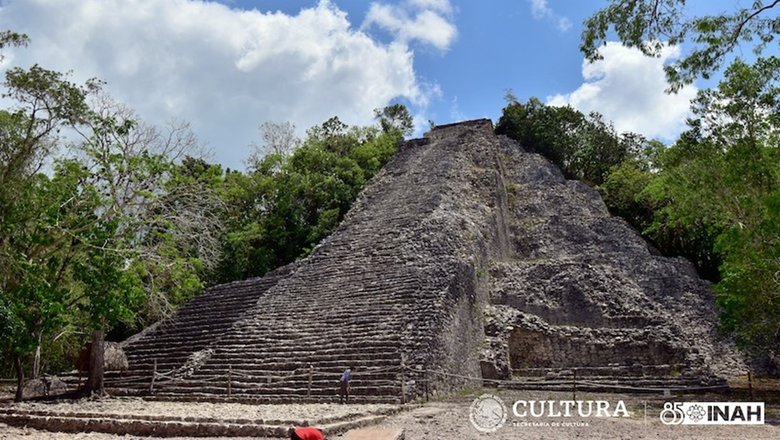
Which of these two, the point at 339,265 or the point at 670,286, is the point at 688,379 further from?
the point at 339,265

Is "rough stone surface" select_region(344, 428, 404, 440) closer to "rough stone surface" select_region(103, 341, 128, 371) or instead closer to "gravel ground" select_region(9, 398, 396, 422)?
"gravel ground" select_region(9, 398, 396, 422)

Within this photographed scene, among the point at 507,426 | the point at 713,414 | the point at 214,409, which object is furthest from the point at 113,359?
the point at 713,414

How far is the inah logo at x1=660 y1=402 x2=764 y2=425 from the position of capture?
8.34 metres

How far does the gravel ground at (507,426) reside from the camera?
7.33m

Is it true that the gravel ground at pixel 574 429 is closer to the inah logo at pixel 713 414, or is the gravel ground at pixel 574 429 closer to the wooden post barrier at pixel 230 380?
the inah logo at pixel 713 414

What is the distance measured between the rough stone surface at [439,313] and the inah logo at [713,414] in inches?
111

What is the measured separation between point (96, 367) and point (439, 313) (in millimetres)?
7241

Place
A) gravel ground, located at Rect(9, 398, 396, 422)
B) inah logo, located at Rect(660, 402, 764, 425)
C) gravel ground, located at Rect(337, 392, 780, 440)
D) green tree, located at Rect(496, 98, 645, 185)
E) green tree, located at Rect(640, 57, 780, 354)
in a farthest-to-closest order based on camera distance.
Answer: green tree, located at Rect(496, 98, 645, 185) → green tree, located at Rect(640, 57, 780, 354) → gravel ground, located at Rect(9, 398, 396, 422) → inah logo, located at Rect(660, 402, 764, 425) → gravel ground, located at Rect(337, 392, 780, 440)

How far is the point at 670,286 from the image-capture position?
17.2 metres

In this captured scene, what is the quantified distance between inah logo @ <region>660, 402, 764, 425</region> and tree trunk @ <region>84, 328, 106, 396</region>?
1060 cm

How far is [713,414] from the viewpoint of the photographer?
8.85 m

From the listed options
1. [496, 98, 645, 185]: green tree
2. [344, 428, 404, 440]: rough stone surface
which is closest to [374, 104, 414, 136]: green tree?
[496, 98, 645, 185]: green tree

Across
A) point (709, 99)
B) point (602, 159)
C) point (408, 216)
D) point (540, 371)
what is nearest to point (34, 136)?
point (408, 216)

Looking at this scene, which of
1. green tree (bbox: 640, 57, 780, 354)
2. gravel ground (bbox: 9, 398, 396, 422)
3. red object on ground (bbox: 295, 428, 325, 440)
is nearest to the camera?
red object on ground (bbox: 295, 428, 325, 440)
